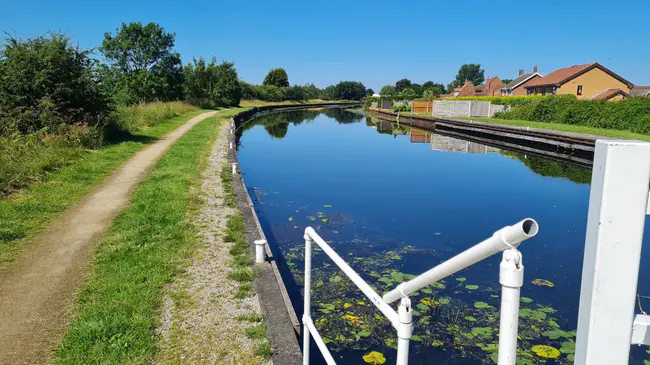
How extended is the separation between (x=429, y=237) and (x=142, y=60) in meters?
48.4

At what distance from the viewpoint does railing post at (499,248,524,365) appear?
3.83 ft

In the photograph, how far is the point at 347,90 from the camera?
399ft

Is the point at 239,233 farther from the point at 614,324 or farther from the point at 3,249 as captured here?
the point at 614,324

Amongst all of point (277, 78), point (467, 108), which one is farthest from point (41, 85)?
point (277, 78)

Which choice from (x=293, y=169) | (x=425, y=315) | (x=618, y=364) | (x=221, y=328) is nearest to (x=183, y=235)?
(x=221, y=328)

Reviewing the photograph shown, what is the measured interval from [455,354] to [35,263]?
4.94 metres

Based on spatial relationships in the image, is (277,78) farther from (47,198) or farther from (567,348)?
(567,348)

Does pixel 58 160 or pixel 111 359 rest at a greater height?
pixel 58 160

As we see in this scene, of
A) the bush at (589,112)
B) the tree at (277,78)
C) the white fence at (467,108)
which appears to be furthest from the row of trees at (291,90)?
the bush at (589,112)

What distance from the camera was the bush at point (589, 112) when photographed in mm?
21266

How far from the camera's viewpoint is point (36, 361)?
11.0ft

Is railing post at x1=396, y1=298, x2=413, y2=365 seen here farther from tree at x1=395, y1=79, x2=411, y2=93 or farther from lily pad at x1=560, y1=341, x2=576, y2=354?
tree at x1=395, y1=79, x2=411, y2=93

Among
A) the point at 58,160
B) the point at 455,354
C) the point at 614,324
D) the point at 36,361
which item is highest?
the point at 614,324

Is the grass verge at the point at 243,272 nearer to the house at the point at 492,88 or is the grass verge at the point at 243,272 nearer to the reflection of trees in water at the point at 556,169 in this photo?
the reflection of trees in water at the point at 556,169
